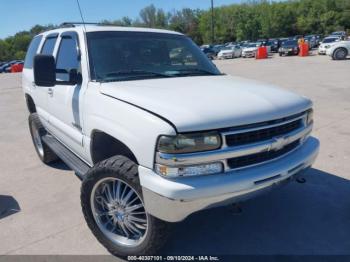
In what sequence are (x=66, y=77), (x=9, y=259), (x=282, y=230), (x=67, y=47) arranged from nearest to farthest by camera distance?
1. (x=9, y=259)
2. (x=282, y=230)
3. (x=66, y=77)
4. (x=67, y=47)

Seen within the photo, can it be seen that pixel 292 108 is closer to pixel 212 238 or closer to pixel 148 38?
pixel 212 238

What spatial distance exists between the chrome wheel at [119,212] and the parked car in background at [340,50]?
24056mm

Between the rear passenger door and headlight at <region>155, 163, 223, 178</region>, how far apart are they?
1.44 m

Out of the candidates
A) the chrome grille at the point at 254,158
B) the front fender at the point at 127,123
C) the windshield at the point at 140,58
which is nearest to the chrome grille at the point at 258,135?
the chrome grille at the point at 254,158

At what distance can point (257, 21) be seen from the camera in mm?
88312

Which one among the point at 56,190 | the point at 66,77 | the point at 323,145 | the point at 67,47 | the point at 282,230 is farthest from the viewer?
the point at 323,145

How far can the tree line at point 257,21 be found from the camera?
82375 mm

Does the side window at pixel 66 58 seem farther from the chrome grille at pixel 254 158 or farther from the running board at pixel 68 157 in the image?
the chrome grille at pixel 254 158

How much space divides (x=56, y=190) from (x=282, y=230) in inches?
114

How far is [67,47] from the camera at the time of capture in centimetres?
419

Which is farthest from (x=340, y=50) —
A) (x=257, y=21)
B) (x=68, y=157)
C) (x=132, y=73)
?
(x=257, y=21)

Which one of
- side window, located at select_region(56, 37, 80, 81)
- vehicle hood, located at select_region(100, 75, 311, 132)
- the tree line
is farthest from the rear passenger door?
the tree line

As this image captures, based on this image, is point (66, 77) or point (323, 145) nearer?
point (66, 77)

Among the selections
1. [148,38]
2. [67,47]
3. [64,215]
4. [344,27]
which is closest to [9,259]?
[64,215]
